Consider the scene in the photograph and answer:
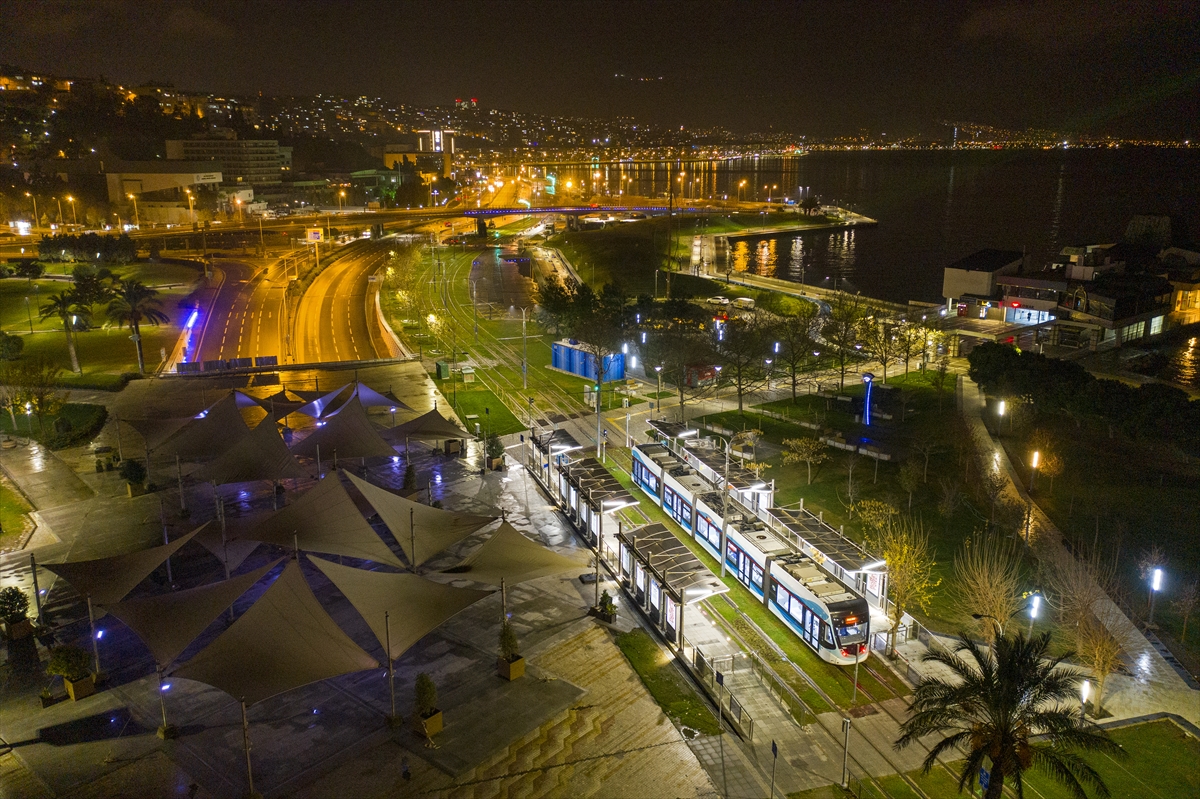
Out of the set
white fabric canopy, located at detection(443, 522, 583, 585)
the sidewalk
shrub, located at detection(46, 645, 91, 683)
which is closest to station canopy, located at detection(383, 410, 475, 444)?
white fabric canopy, located at detection(443, 522, 583, 585)

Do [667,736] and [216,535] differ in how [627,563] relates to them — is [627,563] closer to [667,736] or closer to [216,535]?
[667,736]

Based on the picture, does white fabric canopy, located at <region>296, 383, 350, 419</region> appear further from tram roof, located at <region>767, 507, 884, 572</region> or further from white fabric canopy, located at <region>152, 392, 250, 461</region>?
tram roof, located at <region>767, 507, 884, 572</region>

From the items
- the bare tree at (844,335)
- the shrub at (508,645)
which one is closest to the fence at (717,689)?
the shrub at (508,645)

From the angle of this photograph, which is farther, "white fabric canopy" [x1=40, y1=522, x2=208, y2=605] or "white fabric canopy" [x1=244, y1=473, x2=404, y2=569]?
"white fabric canopy" [x1=244, y1=473, x2=404, y2=569]

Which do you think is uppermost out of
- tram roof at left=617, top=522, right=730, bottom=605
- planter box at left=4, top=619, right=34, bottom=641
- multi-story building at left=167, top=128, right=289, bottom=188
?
multi-story building at left=167, top=128, right=289, bottom=188

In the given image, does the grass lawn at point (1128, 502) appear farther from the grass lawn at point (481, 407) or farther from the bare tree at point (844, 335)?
the grass lawn at point (481, 407)

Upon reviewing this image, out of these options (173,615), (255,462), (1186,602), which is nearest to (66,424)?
(255,462)

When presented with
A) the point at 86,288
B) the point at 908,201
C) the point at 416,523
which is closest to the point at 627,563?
the point at 416,523
